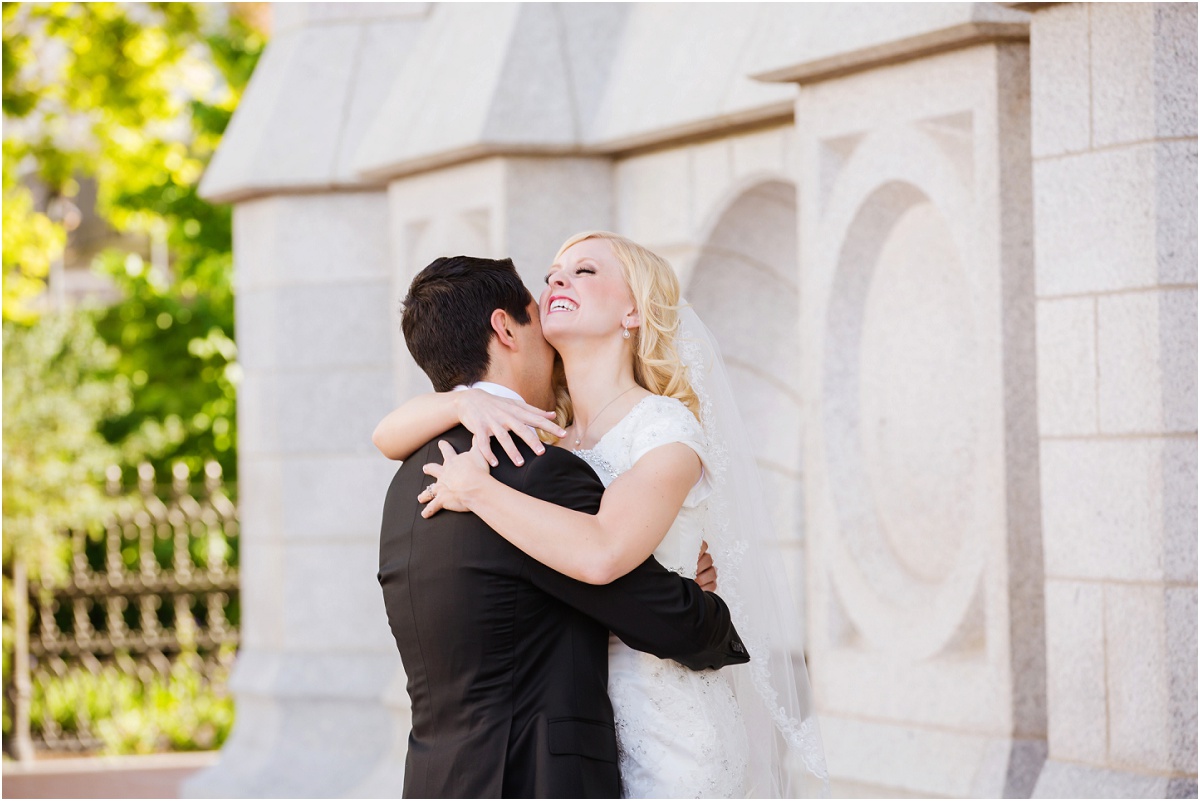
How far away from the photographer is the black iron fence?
10688mm

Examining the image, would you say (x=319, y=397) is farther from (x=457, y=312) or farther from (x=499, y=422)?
(x=499, y=422)

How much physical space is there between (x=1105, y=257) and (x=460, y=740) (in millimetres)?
2167

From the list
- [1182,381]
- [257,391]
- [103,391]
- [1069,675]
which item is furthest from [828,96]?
[103,391]

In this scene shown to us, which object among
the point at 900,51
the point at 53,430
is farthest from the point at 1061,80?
the point at 53,430

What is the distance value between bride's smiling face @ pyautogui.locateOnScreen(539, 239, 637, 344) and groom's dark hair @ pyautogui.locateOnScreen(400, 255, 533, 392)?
0.38ft

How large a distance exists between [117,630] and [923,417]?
790 centimetres

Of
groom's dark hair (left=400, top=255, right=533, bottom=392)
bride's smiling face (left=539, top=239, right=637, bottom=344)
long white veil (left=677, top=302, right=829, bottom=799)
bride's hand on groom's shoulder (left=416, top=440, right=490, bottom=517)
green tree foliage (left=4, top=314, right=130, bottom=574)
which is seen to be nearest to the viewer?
bride's hand on groom's shoulder (left=416, top=440, right=490, bottom=517)

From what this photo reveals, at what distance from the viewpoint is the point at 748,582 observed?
3480mm

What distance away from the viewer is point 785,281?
6.12 meters

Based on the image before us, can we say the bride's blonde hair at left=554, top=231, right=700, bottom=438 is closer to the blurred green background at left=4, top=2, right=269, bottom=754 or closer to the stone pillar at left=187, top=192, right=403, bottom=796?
the stone pillar at left=187, top=192, right=403, bottom=796

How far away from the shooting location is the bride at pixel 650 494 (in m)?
2.78

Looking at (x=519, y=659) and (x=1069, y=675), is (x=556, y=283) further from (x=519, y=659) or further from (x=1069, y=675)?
(x=1069, y=675)

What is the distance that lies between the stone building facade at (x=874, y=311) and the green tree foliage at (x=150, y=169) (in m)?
4.56

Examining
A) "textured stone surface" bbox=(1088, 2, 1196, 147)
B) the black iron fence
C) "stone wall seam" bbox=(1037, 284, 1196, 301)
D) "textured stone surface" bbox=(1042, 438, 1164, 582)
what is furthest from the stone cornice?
the black iron fence
